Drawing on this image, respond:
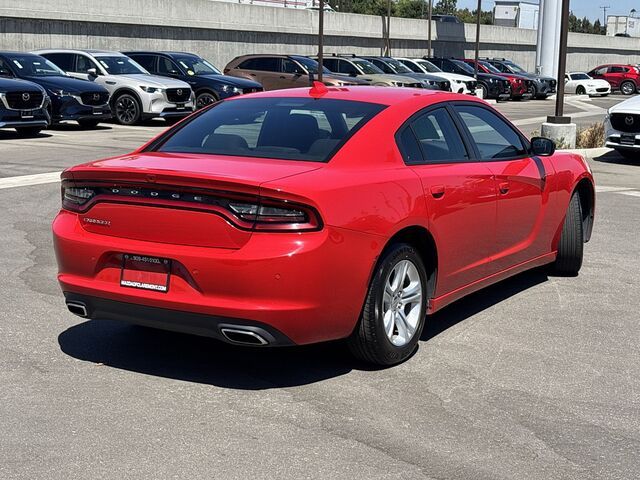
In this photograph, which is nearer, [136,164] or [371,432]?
[371,432]

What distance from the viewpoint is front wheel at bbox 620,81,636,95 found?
55.9m

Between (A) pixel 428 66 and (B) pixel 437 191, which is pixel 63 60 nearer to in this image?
(A) pixel 428 66

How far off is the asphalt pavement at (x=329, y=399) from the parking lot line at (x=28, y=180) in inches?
215

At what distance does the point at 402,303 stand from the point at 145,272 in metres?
1.47

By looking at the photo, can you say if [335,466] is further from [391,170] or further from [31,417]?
[391,170]

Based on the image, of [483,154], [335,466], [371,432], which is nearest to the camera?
[335,466]

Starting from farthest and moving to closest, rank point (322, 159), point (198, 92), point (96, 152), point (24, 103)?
1. point (198, 92)
2. point (24, 103)
3. point (96, 152)
4. point (322, 159)

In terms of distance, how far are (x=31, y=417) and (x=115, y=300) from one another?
770mm

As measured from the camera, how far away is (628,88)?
56.1 meters

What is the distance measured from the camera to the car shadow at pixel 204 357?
5.46m

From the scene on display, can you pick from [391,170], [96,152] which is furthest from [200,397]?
[96,152]

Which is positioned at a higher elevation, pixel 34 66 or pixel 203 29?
pixel 203 29

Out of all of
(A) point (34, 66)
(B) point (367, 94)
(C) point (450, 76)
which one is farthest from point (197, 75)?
(B) point (367, 94)

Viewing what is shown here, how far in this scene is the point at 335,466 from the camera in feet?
13.9
